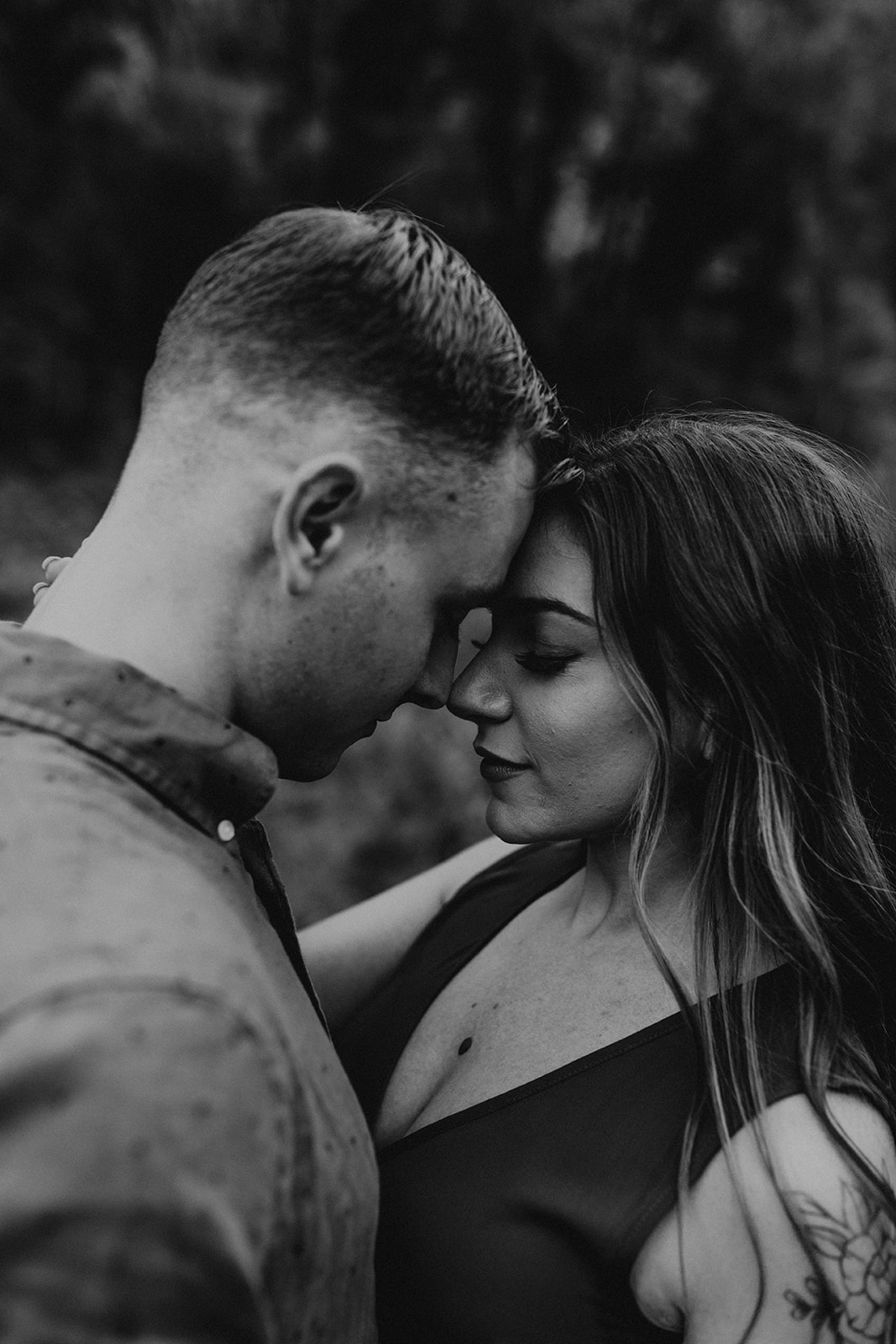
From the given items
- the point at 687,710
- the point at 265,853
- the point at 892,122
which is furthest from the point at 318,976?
the point at 892,122

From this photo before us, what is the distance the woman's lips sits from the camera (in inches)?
94.0

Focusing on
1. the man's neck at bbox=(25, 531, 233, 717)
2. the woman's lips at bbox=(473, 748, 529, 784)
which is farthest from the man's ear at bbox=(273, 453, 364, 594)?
the woman's lips at bbox=(473, 748, 529, 784)

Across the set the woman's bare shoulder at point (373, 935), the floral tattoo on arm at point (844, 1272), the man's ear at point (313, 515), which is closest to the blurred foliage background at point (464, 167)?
the woman's bare shoulder at point (373, 935)

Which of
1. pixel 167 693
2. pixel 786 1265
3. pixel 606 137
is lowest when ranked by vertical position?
pixel 786 1265

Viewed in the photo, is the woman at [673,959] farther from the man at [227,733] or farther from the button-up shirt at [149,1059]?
the button-up shirt at [149,1059]

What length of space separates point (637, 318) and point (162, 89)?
3.96 metres

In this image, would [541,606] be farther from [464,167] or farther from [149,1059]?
[464,167]

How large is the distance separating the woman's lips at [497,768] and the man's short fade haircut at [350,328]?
0.71m

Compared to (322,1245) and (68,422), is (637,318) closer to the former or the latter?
(68,422)

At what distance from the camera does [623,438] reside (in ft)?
8.03

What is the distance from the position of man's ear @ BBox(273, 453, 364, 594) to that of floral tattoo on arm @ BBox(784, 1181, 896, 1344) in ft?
3.93

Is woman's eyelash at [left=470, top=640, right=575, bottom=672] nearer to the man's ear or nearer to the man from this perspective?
the man

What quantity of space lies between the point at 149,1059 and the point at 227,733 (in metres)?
0.59

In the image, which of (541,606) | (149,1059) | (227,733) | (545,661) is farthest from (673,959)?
(149,1059)
